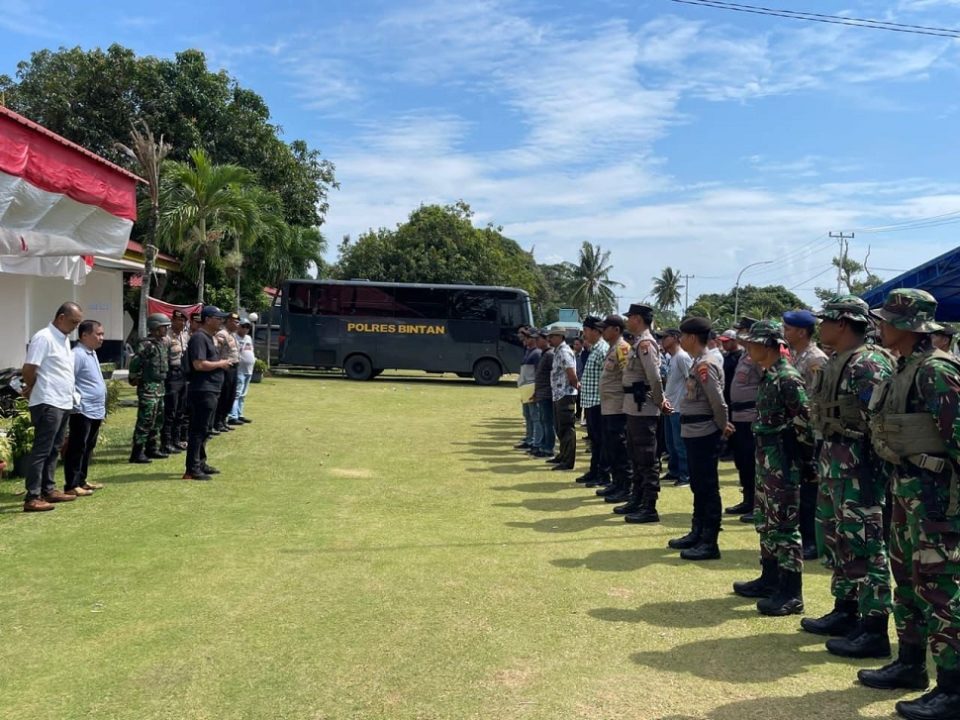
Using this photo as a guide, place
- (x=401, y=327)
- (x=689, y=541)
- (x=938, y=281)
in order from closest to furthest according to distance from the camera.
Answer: (x=689, y=541)
(x=938, y=281)
(x=401, y=327)

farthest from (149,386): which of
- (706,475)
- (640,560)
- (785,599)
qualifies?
(785,599)

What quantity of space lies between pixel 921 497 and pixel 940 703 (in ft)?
2.78

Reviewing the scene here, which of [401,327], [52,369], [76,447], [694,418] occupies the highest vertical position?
[401,327]

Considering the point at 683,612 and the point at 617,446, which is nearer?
the point at 683,612

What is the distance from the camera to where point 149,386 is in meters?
8.86

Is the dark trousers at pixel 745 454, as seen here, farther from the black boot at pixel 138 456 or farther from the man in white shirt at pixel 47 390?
the black boot at pixel 138 456

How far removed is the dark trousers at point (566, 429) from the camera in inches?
378

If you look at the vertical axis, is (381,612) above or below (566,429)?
below

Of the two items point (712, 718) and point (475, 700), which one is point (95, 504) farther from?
point (712, 718)

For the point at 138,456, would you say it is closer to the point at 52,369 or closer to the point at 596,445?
the point at 52,369

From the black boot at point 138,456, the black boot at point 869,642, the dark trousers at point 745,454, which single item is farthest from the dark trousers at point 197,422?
the black boot at point 869,642

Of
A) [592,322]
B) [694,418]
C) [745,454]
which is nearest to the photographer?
[694,418]

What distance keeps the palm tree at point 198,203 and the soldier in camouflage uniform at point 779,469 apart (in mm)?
14967

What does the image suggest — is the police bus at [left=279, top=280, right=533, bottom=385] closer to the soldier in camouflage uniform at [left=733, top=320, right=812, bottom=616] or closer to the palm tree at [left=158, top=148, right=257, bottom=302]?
the palm tree at [left=158, top=148, right=257, bottom=302]
